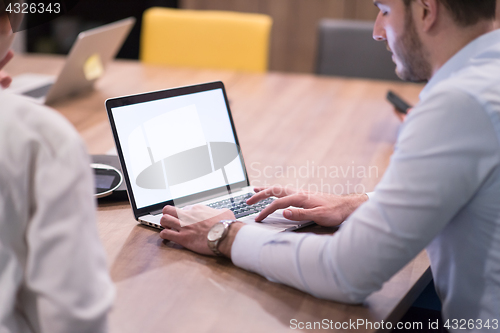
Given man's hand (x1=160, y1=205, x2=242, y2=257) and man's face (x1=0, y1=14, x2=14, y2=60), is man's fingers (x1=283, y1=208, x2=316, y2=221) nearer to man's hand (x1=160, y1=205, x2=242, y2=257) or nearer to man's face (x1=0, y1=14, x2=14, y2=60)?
man's hand (x1=160, y1=205, x2=242, y2=257)

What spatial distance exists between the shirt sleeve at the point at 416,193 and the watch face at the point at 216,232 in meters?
0.20

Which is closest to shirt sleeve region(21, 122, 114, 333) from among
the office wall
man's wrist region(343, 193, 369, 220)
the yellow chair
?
man's wrist region(343, 193, 369, 220)

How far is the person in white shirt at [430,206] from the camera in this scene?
0.74 meters

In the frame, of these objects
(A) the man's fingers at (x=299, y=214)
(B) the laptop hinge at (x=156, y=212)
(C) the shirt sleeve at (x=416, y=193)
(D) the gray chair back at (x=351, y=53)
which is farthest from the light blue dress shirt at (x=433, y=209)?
(D) the gray chair back at (x=351, y=53)

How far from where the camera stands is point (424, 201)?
74cm

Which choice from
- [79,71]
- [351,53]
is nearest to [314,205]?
[79,71]

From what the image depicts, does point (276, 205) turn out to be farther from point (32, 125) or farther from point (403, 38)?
point (32, 125)

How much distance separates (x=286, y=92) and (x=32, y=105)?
5.08 feet

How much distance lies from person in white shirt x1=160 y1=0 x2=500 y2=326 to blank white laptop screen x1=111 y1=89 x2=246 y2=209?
0.29ft

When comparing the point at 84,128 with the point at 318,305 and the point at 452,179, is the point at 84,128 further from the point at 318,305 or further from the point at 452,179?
the point at 452,179

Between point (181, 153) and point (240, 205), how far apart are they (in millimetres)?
167

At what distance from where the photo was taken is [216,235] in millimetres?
908

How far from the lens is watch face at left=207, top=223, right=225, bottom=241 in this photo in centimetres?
90

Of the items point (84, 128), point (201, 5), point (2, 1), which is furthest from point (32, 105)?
point (201, 5)
